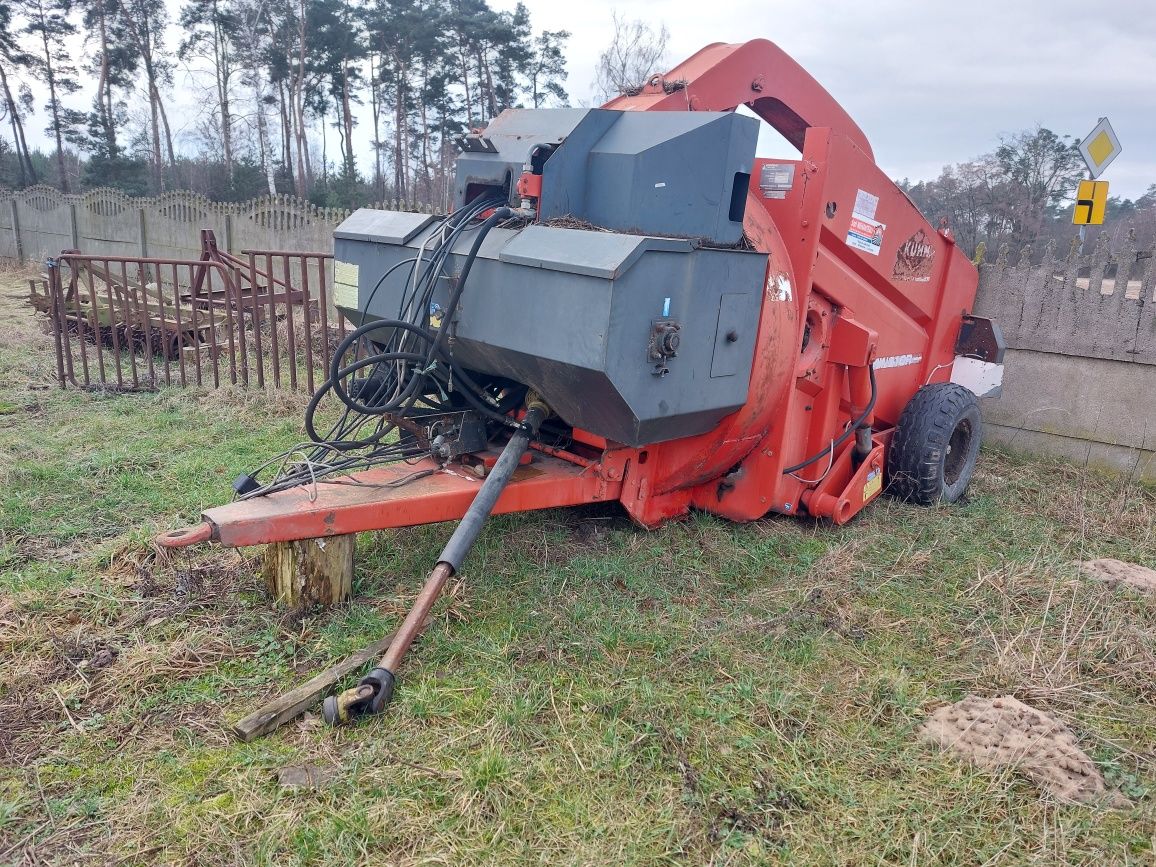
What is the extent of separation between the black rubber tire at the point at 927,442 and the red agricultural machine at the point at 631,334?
2cm

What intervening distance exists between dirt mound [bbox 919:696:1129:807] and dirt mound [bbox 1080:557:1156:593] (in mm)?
1340

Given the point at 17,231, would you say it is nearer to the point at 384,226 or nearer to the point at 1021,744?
the point at 384,226

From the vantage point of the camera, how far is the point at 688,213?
326 centimetres

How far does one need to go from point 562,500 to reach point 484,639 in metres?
0.78

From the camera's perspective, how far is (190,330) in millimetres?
8164

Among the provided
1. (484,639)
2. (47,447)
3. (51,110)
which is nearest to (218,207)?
(47,447)

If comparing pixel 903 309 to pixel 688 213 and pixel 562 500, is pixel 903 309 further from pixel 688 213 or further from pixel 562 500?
pixel 562 500

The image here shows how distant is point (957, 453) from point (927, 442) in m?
0.61

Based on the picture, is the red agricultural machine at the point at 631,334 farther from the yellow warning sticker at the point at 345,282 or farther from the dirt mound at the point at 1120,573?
the dirt mound at the point at 1120,573

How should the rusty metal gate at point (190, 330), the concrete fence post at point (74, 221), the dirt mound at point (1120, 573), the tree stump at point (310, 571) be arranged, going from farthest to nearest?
1. the concrete fence post at point (74, 221)
2. the rusty metal gate at point (190, 330)
3. the dirt mound at point (1120, 573)
4. the tree stump at point (310, 571)

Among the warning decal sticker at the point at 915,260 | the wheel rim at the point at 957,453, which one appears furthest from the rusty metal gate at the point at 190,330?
the wheel rim at the point at 957,453

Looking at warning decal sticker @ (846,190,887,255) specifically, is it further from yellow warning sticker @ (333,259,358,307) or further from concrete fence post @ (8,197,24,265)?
concrete fence post @ (8,197,24,265)

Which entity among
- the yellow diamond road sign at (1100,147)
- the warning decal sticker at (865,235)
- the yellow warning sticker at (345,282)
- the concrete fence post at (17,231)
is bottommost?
the concrete fence post at (17,231)

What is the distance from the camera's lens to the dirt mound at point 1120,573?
3688 millimetres
